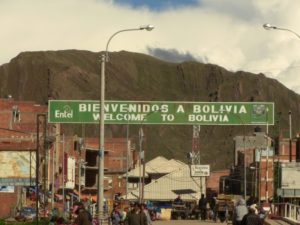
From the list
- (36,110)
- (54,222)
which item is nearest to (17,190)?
(36,110)

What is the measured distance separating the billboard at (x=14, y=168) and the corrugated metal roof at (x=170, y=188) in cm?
1570

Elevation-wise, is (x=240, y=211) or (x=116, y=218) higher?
(x=240, y=211)

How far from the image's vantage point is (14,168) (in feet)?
226

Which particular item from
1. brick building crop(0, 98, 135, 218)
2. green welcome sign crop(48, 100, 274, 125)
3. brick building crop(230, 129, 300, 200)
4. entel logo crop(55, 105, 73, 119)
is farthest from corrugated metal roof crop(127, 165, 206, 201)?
entel logo crop(55, 105, 73, 119)

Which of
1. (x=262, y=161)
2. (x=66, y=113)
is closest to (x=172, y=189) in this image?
(x=262, y=161)

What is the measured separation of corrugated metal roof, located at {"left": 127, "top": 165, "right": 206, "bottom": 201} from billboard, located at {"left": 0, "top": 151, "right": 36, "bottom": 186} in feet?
51.5

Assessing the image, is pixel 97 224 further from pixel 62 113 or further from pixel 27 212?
pixel 27 212

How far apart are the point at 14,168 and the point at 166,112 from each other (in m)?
21.0

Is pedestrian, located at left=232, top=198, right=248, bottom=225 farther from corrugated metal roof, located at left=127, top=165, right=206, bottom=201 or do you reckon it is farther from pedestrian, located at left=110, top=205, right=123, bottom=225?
corrugated metal roof, located at left=127, top=165, right=206, bottom=201

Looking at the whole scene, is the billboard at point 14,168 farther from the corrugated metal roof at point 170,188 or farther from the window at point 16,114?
the window at point 16,114

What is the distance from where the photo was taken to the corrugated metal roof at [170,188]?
86.2 meters

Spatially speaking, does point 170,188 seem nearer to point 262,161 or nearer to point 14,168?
point 14,168

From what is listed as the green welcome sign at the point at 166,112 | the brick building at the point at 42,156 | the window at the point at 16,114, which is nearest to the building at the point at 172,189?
the brick building at the point at 42,156

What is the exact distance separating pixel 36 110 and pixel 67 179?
13.5 meters
